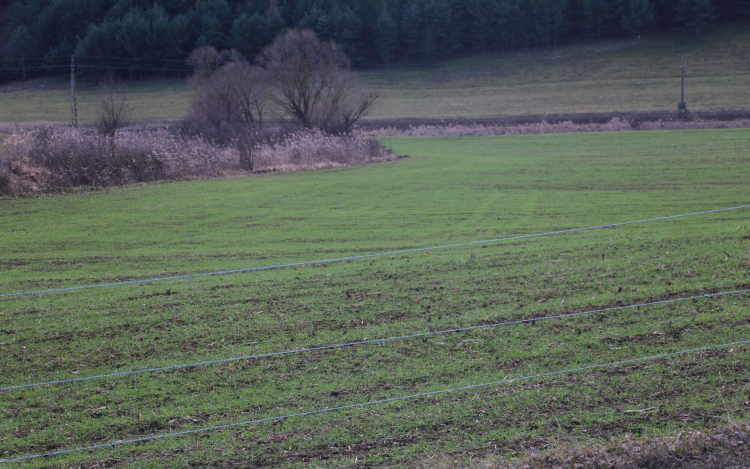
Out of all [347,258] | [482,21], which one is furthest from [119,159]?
[482,21]

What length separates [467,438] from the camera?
17.4 ft

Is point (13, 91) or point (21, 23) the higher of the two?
point (21, 23)

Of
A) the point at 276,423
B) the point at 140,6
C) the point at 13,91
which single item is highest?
the point at 140,6

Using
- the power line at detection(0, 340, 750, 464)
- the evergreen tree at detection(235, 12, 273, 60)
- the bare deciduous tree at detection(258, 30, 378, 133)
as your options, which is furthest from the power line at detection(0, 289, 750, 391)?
the evergreen tree at detection(235, 12, 273, 60)

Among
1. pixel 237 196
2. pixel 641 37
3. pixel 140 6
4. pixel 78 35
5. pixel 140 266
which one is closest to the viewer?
pixel 140 266

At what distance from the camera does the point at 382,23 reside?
313 ft

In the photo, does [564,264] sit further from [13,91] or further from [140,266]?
[13,91]

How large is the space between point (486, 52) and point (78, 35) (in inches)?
2398

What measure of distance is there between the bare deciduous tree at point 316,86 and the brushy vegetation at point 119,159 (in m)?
9.67

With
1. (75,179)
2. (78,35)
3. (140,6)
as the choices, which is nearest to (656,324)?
(75,179)

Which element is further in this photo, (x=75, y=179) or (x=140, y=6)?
(x=140, y=6)

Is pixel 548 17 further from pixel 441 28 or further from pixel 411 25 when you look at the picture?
pixel 411 25

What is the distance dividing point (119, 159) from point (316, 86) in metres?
18.9

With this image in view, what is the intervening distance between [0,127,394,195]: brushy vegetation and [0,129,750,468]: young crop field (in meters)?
5.27
